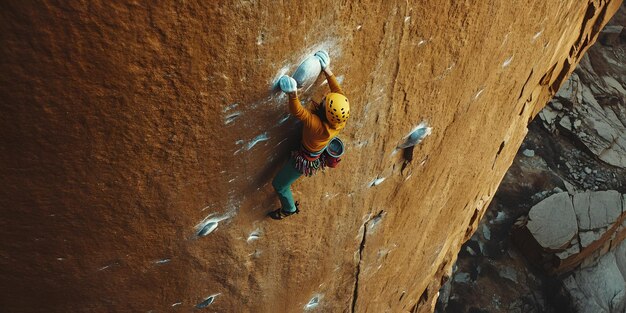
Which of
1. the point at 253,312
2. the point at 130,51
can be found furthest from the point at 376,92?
the point at 253,312

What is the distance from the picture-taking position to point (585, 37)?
4.61 m

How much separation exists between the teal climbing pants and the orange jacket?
0.52 ft

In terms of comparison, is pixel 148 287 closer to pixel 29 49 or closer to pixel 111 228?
pixel 111 228

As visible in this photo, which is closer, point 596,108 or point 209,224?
point 209,224

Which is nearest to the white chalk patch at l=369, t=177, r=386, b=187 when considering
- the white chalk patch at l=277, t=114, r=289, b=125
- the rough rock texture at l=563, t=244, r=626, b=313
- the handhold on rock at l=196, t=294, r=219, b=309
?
the white chalk patch at l=277, t=114, r=289, b=125

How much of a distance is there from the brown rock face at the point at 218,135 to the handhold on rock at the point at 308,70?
0.05 meters

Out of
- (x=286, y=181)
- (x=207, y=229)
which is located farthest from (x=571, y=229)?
(x=207, y=229)

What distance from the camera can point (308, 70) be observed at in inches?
74.4

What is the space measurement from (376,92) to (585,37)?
3267mm

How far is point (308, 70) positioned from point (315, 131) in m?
0.26

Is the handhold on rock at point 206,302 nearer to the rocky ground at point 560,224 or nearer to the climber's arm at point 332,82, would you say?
the climber's arm at point 332,82

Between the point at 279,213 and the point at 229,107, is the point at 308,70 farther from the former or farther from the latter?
the point at 279,213

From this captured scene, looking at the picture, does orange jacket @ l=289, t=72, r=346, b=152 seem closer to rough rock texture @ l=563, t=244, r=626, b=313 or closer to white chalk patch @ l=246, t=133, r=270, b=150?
white chalk patch @ l=246, t=133, r=270, b=150

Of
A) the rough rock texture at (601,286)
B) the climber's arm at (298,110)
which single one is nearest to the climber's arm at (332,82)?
the climber's arm at (298,110)
